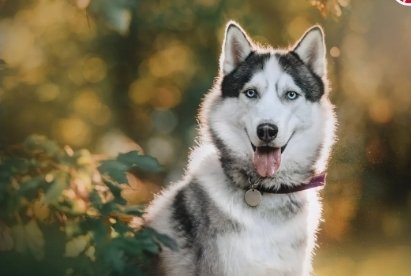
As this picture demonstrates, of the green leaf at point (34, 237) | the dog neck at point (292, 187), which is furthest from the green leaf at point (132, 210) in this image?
the dog neck at point (292, 187)

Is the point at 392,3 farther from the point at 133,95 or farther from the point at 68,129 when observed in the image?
the point at 68,129

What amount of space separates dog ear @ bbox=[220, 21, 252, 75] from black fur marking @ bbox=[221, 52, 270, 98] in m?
0.02

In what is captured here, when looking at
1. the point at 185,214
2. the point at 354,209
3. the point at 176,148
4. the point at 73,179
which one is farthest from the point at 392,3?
the point at 73,179

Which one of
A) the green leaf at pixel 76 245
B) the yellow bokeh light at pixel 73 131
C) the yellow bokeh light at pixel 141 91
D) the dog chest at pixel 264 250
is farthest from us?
the yellow bokeh light at pixel 141 91

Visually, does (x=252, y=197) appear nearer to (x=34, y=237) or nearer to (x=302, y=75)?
(x=302, y=75)

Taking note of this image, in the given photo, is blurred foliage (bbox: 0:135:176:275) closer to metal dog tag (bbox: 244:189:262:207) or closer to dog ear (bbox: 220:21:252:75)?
metal dog tag (bbox: 244:189:262:207)

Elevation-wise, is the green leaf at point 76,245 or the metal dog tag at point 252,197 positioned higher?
the metal dog tag at point 252,197

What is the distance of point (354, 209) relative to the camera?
4.01 metres

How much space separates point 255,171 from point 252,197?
128 millimetres

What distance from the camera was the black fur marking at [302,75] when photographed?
3.38 metres

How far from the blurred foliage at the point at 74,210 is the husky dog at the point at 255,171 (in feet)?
0.64

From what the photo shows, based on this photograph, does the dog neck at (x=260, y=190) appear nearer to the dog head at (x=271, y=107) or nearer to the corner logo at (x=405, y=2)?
the dog head at (x=271, y=107)

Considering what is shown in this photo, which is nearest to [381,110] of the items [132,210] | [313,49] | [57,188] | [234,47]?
[313,49]

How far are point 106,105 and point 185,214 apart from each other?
2.82 ft
